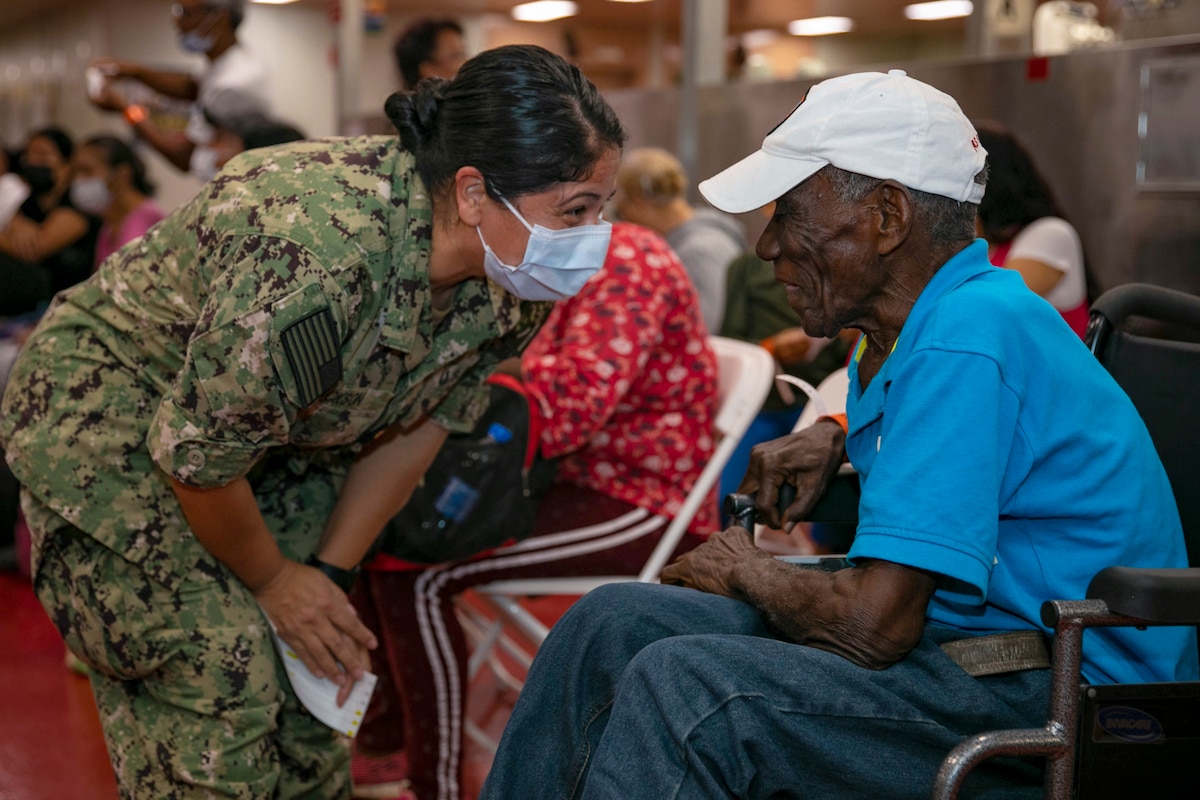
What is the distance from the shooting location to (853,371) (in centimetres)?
150

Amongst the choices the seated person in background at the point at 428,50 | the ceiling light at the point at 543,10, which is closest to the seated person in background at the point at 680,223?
the seated person in background at the point at 428,50

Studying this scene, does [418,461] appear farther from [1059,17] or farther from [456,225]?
[1059,17]

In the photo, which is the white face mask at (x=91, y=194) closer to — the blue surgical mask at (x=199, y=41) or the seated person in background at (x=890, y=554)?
the blue surgical mask at (x=199, y=41)

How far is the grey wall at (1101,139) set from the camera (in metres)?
3.08

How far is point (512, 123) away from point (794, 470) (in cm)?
62

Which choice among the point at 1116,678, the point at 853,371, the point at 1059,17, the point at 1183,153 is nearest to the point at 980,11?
the point at 1059,17

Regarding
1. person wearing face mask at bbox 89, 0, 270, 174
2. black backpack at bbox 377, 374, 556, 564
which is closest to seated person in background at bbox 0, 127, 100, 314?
person wearing face mask at bbox 89, 0, 270, 174

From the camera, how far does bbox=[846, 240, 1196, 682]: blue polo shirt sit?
3.77 ft

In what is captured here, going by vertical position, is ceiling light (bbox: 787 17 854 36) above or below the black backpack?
above

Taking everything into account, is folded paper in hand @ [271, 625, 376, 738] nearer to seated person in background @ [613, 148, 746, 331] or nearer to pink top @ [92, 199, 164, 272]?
seated person in background @ [613, 148, 746, 331]

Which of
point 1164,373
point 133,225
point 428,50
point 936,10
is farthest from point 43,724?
point 936,10

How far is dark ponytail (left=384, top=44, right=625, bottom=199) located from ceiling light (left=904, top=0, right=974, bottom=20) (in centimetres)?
895

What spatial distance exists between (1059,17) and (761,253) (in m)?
3.41

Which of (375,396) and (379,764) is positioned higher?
(375,396)
